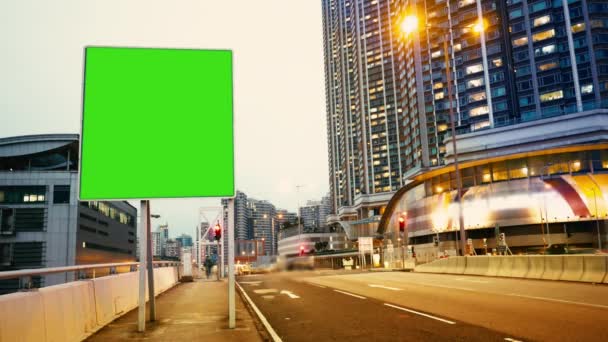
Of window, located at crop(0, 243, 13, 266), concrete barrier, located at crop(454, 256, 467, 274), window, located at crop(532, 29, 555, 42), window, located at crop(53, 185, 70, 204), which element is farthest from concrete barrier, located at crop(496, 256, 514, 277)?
window, located at crop(532, 29, 555, 42)

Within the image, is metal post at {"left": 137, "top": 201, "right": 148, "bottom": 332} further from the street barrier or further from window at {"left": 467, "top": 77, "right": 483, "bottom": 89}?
window at {"left": 467, "top": 77, "right": 483, "bottom": 89}

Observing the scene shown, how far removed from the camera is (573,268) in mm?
18125

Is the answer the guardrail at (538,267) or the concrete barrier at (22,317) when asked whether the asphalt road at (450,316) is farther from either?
the concrete barrier at (22,317)

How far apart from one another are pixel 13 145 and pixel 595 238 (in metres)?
98.0

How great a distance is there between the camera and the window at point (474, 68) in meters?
117

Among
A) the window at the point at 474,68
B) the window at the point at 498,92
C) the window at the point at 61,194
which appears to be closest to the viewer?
the window at the point at 61,194

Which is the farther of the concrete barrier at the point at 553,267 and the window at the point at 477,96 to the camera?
the window at the point at 477,96

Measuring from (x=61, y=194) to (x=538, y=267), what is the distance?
81.6m

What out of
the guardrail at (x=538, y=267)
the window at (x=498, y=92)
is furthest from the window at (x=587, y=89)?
the guardrail at (x=538, y=267)

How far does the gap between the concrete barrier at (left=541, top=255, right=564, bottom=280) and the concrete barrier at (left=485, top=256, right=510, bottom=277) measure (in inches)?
120

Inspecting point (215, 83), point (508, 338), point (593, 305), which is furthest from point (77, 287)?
point (593, 305)

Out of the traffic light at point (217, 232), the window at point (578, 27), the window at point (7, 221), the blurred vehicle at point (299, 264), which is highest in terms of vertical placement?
the window at point (578, 27)

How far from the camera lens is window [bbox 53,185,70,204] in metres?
83.2

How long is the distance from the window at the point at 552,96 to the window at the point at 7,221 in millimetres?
107274
